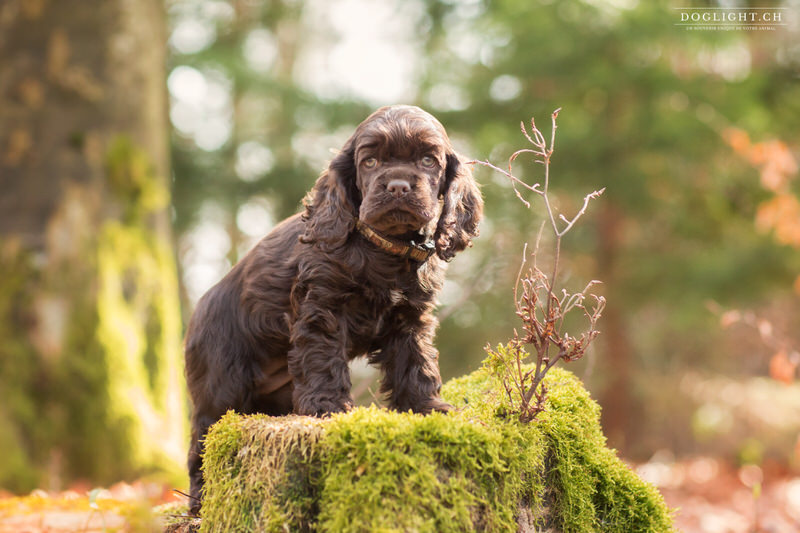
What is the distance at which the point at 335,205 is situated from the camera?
3.21 metres

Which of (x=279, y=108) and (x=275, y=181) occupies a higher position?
(x=279, y=108)

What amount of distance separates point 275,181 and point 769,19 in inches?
294

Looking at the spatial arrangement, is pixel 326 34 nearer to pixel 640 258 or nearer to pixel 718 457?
pixel 640 258

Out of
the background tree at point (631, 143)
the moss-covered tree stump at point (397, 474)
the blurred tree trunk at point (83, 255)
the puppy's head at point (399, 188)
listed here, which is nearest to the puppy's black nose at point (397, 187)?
the puppy's head at point (399, 188)

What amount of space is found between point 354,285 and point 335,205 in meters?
0.38

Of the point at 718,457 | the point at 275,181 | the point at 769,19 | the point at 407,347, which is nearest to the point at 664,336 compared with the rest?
the point at 718,457

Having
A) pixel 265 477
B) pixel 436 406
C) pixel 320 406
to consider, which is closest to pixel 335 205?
pixel 320 406

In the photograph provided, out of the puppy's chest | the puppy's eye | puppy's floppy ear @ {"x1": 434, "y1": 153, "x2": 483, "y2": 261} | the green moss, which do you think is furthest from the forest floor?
the puppy's eye

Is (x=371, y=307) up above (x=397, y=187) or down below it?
below

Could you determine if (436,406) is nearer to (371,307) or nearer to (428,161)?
(371,307)

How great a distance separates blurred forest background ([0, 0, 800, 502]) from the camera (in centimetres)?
618

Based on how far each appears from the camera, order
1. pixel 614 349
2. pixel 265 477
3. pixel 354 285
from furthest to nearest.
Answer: pixel 614 349 < pixel 354 285 < pixel 265 477

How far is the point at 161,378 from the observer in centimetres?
660

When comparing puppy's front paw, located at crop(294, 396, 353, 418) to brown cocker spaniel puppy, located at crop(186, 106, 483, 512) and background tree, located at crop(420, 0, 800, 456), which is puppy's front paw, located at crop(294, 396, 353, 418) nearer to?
brown cocker spaniel puppy, located at crop(186, 106, 483, 512)
